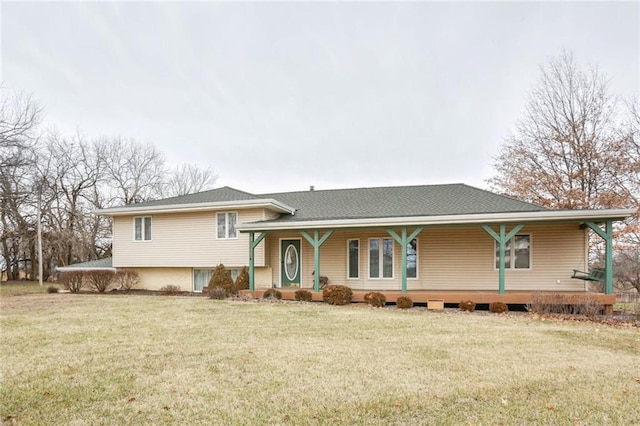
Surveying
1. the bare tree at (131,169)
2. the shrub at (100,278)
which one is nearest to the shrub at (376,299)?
the shrub at (100,278)

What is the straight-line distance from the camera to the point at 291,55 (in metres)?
18.4

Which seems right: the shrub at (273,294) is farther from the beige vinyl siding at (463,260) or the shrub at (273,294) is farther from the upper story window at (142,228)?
the upper story window at (142,228)

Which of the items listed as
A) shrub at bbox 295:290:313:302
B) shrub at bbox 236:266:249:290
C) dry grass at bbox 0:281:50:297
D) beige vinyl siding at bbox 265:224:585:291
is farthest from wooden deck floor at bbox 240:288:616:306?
dry grass at bbox 0:281:50:297

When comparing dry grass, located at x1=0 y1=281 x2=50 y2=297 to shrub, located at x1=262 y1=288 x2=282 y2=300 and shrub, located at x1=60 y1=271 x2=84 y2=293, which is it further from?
shrub, located at x1=262 y1=288 x2=282 y2=300

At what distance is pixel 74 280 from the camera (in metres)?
17.5

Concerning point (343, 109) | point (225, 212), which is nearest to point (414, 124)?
point (343, 109)

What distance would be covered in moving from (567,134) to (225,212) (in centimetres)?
1866

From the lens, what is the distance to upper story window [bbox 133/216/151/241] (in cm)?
1780

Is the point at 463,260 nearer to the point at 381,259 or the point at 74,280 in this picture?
the point at 381,259

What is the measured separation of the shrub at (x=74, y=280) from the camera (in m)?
17.5

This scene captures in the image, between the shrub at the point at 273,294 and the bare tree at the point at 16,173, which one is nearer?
the shrub at the point at 273,294

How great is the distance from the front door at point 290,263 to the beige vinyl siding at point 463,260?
0.93 ft

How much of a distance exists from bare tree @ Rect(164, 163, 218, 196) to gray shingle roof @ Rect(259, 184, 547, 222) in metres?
22.8

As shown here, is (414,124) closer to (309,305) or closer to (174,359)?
(309,305)
